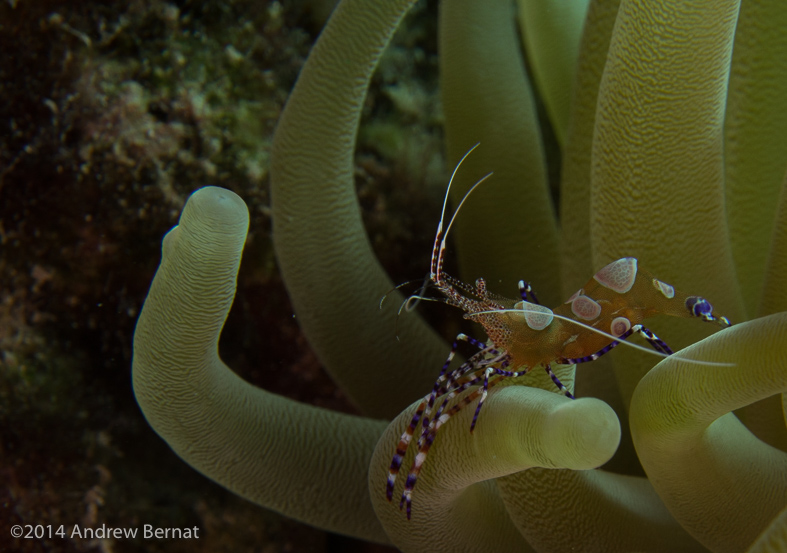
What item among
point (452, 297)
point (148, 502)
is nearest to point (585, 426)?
point (452, 297)

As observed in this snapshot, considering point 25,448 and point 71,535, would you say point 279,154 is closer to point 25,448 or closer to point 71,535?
point 25,448

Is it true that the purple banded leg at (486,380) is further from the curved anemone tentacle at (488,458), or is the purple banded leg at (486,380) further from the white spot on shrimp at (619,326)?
the white spot on shrimp at (619,326)

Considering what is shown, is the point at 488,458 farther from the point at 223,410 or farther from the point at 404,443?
the point at 223,410

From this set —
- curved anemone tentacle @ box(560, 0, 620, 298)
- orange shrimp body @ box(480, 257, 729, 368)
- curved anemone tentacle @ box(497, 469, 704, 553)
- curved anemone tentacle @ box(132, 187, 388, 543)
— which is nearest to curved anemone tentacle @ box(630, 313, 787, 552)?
curved anemone tentacle @ box(497, 469, 704, 553)

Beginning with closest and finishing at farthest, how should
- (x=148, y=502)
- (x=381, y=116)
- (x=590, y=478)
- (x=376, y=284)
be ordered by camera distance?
(x=590, y=478), (x=376, y=284), (x=148, y=502), (x=381, y=116)

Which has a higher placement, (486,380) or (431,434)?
(486,380)

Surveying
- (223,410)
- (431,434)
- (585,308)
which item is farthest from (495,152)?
(223,410)

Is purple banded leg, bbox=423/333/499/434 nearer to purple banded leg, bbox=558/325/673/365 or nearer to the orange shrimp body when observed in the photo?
the orange shrimp body
